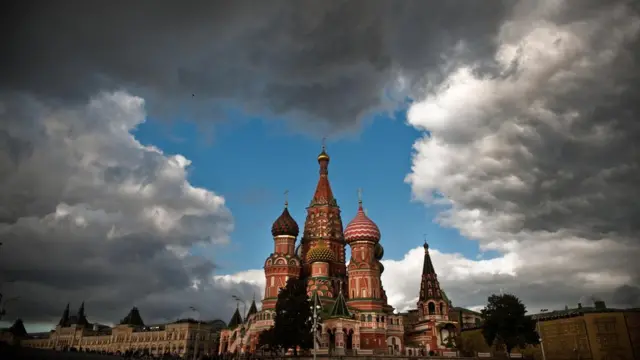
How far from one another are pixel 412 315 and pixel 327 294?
27735 mm

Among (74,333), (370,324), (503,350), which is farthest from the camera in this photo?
(74,333)

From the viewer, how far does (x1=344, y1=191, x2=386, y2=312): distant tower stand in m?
71.2

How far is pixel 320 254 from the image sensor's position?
247 feet

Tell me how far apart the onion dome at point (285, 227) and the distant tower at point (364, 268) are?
8.92m

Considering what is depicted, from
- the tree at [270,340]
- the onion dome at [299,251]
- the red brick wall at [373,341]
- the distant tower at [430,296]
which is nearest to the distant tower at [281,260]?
the onion dome at [299,251]

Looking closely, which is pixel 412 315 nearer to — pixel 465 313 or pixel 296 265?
pixel 465 313

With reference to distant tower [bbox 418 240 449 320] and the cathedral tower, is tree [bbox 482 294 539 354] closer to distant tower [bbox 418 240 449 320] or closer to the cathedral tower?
distant tower [bbox 418 240 449 320]

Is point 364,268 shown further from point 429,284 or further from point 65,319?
point 65,319

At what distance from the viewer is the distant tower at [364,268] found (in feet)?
234

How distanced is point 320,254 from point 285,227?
27.8 feet

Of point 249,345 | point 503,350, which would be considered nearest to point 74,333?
point 249,345

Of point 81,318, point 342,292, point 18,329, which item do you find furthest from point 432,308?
point 18,329

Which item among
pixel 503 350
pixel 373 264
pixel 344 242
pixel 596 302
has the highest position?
pixel 344 242

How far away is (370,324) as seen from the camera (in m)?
68.1
